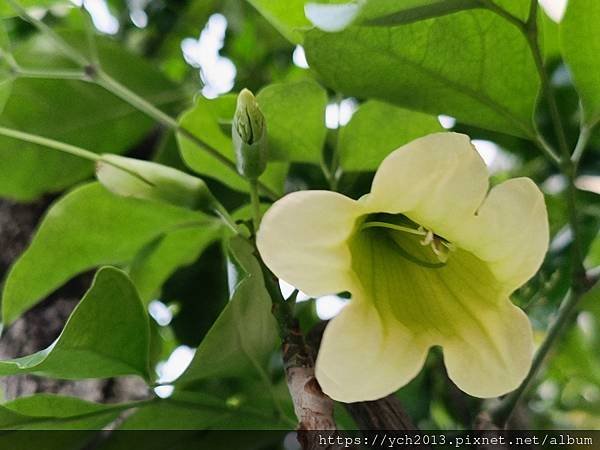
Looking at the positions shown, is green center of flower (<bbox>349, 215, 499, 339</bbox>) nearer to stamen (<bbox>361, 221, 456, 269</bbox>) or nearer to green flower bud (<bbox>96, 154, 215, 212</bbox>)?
stamen (<bbox>361, 221, 456, 269</bbox>)

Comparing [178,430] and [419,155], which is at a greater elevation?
[419,155]

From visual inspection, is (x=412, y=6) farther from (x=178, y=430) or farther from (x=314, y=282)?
(x=178, y=430)

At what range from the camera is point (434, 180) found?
383 millimetres

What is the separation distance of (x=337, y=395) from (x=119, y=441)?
0.25m

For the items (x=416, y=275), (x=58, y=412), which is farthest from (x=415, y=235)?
(x=58, y=412)

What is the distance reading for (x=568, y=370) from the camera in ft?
2.95

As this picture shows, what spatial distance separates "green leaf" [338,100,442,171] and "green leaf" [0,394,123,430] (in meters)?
0.24

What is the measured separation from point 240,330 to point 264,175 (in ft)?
0.51

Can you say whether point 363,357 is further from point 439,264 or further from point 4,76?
point 4,76

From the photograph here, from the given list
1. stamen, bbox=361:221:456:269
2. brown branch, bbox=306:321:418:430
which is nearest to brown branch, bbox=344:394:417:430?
brown branch, bbox=306:321:418:430

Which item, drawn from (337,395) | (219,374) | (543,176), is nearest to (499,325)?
(337,395)

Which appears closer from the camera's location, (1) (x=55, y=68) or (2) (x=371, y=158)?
(2) (x=371, y=158)

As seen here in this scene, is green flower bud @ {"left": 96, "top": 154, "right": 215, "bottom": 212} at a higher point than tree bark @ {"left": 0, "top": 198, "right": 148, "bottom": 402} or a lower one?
higher

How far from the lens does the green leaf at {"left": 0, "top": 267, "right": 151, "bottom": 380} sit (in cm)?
46
